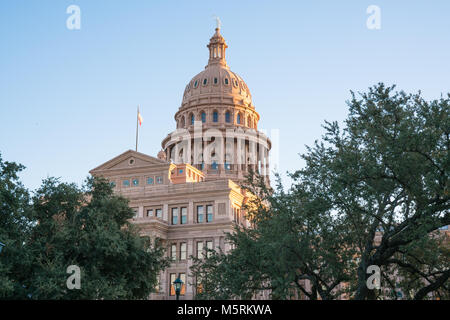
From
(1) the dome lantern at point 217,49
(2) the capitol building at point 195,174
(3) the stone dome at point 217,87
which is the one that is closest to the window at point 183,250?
(2) the capitol building at point 195,174

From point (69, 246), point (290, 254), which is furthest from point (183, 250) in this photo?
point (290, 254)

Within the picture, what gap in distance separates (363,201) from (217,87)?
3755 inches

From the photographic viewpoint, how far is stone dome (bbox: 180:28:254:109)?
120 metres

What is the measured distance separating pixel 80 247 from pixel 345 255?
14735 millimetres

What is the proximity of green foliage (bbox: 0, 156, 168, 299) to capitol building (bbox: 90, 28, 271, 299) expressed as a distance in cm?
1275

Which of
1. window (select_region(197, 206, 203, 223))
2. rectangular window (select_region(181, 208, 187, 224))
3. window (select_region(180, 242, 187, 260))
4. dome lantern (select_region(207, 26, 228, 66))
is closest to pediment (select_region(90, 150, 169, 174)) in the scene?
rectangular window (select_region(181, 208, 187, 224))

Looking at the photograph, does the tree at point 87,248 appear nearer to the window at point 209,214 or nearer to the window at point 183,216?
the window at point 209,214

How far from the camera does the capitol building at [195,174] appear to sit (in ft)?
242

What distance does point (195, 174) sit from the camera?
88812mm

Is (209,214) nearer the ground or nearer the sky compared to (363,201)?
nearer the sky

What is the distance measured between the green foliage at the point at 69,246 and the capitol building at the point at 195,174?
12.7 meters

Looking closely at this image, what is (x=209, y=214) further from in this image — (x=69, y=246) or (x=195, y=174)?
(x=69, y=246)

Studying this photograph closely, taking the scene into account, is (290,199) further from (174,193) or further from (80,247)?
(174,193)

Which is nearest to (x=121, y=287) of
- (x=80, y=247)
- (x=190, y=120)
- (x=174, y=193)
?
(x=80, y=247)
